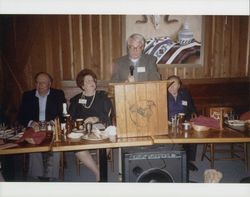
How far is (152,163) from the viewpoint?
8.08 feet

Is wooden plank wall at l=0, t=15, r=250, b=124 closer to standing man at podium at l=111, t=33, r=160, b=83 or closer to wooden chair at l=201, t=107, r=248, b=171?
standing man at podium at l=111, t=33, r=160, b=83

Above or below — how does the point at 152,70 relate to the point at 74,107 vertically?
above

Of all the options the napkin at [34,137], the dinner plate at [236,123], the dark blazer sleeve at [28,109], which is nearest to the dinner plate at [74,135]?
the napkin at [34,137]

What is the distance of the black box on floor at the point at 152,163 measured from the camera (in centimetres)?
246

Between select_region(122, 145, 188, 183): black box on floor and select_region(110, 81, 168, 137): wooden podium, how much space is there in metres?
0.16

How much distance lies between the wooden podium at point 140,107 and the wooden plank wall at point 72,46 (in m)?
2.65

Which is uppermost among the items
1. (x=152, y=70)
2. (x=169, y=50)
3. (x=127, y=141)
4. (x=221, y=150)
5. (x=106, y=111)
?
(x=169, y=50)

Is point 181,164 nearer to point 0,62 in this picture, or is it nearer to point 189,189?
point 189,189

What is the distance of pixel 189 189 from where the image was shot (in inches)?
83.1

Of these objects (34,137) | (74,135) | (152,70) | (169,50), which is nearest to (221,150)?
(152,70)

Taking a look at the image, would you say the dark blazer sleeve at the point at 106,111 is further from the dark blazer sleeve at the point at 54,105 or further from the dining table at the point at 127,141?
the dining table at the point at 127,141

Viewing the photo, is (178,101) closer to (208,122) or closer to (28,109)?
(208,122)

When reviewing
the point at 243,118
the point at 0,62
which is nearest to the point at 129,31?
the point at 0,62

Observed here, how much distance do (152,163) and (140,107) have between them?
51 cm
